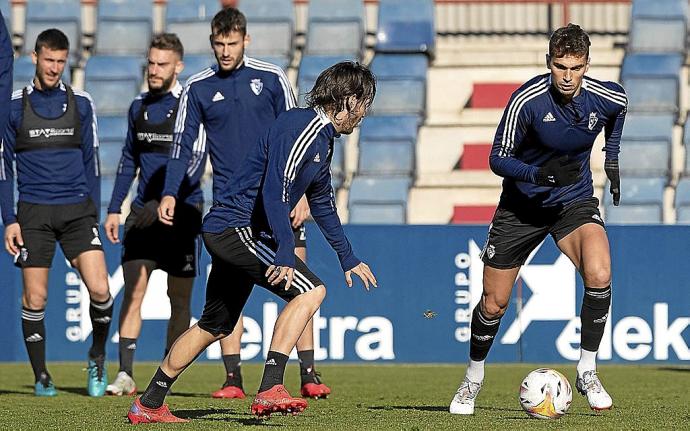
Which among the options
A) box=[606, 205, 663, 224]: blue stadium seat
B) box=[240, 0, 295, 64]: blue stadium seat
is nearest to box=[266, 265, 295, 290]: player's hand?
box=[606, 205, 663, 224]: blue stadium seat

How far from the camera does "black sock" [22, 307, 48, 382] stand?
31.4 feet

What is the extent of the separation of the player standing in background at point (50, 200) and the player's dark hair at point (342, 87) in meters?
3.63

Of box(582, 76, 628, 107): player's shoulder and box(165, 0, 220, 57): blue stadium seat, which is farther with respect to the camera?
box(165, 0, 220, 57): blue stadium seat

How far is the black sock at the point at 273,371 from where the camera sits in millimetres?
6215

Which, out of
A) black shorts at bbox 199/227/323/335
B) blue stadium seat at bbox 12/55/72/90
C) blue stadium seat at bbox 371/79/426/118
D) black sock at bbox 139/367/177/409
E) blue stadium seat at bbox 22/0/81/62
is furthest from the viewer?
blue stadium seat at bbox 22/0/81/62

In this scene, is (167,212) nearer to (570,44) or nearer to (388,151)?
(570,44)

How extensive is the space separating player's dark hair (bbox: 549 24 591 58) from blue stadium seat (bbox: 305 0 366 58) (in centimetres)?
1031

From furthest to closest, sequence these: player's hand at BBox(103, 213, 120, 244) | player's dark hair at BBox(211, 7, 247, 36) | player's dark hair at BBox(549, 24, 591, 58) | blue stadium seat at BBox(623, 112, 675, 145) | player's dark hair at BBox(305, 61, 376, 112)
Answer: blue stadium seat at BBox(623, 112, 675, 145) → player's hand at BBox(103, 213, 120, 244) → player's dark hair at BBox(211, 7, 247, 36) → player's dark hair at BBox(549, 24, 591, 58) → player's dark hair at BBox(305, 61, 376, 112)

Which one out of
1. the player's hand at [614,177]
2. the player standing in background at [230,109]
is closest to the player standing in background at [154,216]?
the player standing in background at [230,109]

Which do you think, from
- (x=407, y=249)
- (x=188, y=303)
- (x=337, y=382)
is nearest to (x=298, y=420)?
(x=188, y=303)

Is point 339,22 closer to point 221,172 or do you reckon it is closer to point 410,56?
point 410,56

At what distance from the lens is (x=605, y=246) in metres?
7.43

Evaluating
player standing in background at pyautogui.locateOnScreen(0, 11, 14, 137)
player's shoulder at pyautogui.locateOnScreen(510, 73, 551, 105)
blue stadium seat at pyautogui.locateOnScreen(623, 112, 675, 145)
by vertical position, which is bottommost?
player standing in background at pyautogui.locateOnScreen(0, 11, 14, 137)

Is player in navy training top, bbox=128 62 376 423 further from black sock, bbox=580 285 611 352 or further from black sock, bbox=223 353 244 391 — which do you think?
black sock, bbox=223 353 244 391
